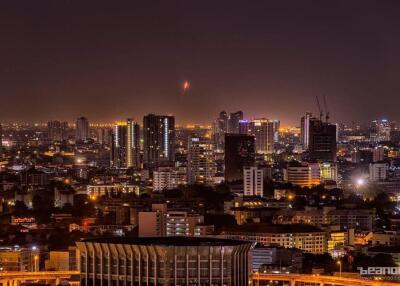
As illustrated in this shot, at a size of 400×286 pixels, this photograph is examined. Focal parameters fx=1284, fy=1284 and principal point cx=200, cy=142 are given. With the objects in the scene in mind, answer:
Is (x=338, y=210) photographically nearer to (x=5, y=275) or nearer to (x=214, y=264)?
(x=5, y=275)

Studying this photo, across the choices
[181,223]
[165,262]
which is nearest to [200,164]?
[181,223]

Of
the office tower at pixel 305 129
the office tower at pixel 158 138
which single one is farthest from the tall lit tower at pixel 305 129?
the office tower at pixel 158 138

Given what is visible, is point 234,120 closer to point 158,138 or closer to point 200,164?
point 158,138

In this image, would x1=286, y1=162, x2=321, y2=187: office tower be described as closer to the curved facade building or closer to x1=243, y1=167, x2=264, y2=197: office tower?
x1=243, y1=167, x2=264, y2=197: office tower

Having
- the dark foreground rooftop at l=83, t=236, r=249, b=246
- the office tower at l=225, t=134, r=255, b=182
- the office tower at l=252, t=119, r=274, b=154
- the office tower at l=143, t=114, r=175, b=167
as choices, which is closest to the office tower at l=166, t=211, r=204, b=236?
the dark foreground rooftop at l=83, t=236, r=249, b=246

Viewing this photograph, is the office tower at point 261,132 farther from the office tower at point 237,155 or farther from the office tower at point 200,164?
the office tower at point 237,155
